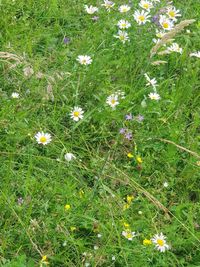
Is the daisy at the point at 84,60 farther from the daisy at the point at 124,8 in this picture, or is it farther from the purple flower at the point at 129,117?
the daisy at the point at 124,8

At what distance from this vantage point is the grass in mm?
2293

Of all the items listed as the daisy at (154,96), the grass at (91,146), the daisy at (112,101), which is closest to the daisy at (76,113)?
the grass at (91,146)

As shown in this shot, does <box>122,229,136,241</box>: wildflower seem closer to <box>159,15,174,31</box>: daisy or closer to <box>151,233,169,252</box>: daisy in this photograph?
<box>151,233,169,252</box>: daisy

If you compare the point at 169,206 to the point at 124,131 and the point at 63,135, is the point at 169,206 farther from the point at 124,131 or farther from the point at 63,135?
the point at 63,135

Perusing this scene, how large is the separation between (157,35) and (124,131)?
75 centimetres

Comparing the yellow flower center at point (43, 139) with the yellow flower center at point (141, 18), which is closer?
the yellow flower center at point (43, 139)

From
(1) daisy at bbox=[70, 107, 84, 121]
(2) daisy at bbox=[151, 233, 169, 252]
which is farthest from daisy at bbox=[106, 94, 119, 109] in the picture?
(2) daisy at bbox=[151, 233, 169, 252]

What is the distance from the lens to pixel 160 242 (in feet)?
7.76

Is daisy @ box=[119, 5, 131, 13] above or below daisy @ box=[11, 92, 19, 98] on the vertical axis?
above

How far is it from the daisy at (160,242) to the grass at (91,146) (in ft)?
0.10

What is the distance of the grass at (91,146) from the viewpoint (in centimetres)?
229

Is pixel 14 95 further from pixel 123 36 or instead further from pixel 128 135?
pixel 123 36

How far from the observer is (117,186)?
262 cm

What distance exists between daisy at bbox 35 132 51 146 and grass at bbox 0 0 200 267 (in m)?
0.03
